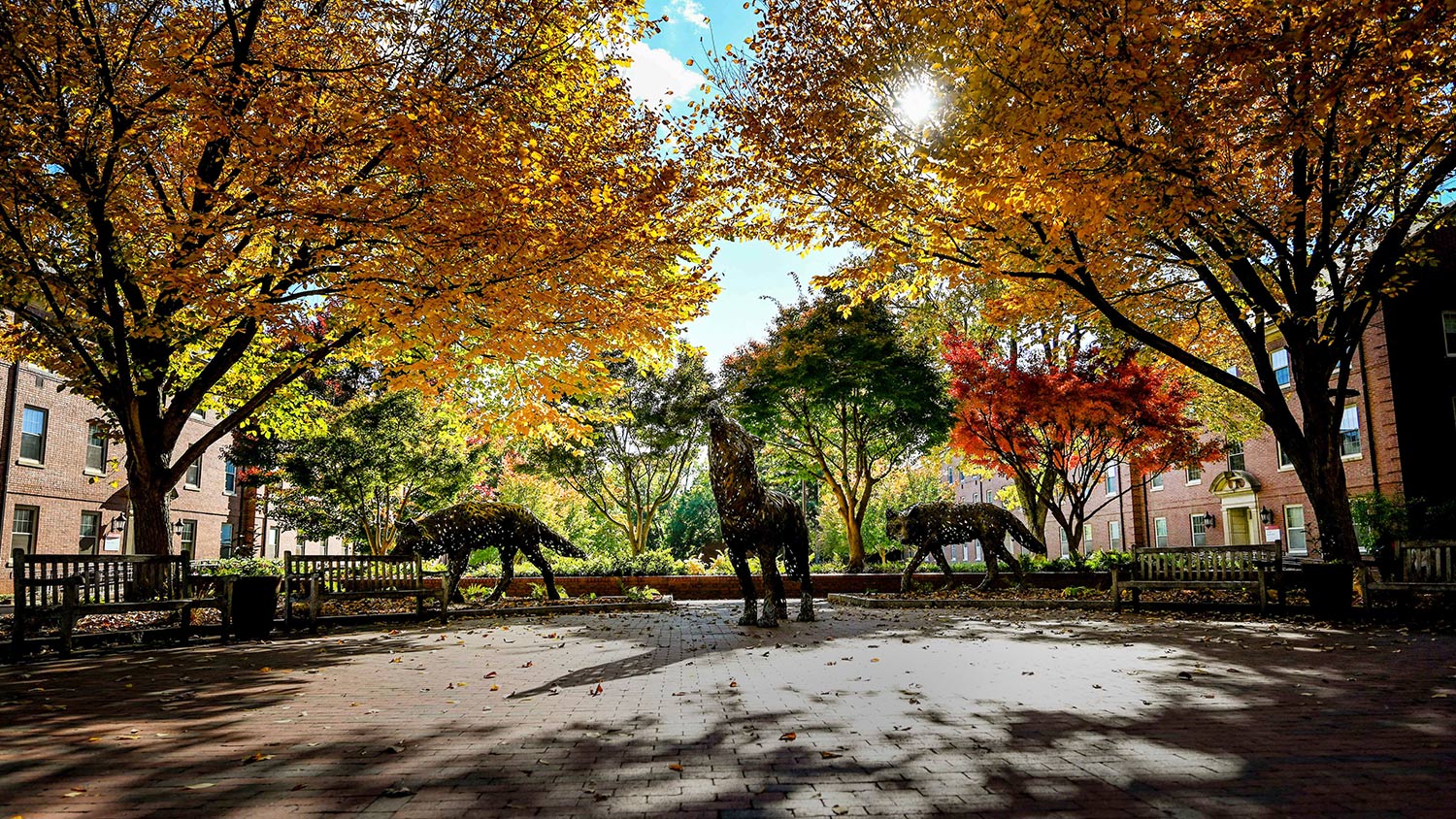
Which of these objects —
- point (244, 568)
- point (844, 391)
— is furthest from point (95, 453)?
point (844, 391)

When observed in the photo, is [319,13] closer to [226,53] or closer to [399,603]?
[226,53]

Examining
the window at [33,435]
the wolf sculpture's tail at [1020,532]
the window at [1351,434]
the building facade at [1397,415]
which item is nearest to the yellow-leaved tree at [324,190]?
the wolf sculpture's tail at [1020,532]

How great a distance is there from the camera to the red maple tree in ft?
56.1

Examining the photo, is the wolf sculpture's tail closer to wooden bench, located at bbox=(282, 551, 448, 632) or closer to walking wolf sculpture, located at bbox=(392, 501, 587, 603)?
walking wolf sculpture, located at bbox=(392, 501, 587, 603)

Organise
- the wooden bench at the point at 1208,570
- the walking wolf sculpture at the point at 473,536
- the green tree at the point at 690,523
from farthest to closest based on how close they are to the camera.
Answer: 1. the green tree at the point at 690,523
2. the walking wolf sculpture at the point at 473,536
3. the wooden bench at the point at 1208,570

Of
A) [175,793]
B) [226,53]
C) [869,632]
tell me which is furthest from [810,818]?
[226,53]

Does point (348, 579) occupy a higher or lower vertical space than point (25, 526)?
lower

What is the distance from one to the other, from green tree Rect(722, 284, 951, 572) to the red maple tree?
259cm

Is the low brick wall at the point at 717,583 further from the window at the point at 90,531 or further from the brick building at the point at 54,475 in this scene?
the window at the point at 90,531

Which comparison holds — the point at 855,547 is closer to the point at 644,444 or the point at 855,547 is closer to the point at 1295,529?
the point at 644,444

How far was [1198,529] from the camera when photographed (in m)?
33.1

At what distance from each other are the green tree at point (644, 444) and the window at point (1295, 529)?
21187mm

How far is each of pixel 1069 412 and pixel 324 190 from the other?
14.8 metres

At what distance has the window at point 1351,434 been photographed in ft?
83.1
